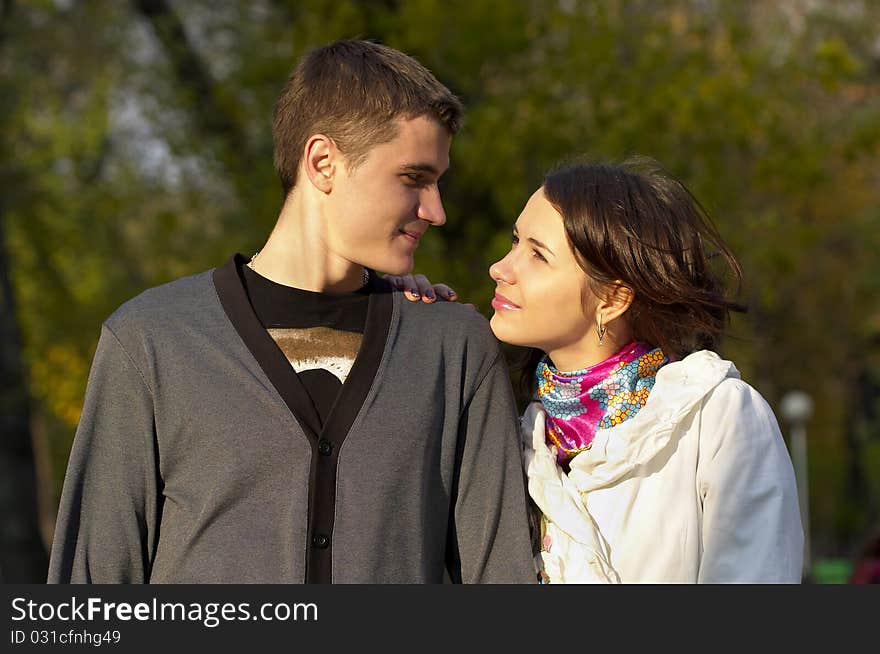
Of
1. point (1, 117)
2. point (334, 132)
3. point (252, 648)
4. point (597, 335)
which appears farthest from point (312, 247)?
point (1, 117)

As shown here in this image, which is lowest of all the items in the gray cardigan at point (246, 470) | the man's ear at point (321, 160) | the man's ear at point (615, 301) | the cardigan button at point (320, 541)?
the cardigan button at point (320, 541)

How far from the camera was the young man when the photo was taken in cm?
341

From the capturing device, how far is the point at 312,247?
12.3ft

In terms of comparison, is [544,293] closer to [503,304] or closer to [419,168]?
[503,304]

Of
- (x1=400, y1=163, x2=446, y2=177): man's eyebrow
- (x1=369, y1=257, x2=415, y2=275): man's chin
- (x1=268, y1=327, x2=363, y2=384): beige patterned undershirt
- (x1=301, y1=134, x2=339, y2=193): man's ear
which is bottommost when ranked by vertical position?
(x1=268, y1=327, x2=363, y2=384): beige patterned undershirt

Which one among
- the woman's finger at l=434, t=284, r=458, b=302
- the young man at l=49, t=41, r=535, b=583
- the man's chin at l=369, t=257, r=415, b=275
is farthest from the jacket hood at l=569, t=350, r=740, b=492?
the man's chin at l=369, t=257, r=415, b=275

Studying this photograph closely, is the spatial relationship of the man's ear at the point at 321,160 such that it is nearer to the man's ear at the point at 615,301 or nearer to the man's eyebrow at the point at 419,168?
the man's eyebrow at the point at 419,168

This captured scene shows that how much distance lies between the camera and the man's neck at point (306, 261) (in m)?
3.73

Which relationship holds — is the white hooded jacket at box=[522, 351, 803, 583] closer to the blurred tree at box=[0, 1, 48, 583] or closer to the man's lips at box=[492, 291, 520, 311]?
the man's lips at box=[492, 291, 520, 311]

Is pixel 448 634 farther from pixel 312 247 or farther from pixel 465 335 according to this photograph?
pixel 312 247

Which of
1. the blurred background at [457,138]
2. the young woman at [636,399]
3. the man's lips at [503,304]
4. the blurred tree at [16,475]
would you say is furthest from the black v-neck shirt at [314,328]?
the blurred tree at [16,475]

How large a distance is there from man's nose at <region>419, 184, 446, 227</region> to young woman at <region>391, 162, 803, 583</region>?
0.82 ft

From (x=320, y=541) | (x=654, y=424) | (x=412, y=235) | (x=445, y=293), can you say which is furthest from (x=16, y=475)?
(x=654, y=424)

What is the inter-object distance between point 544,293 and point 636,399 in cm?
39
